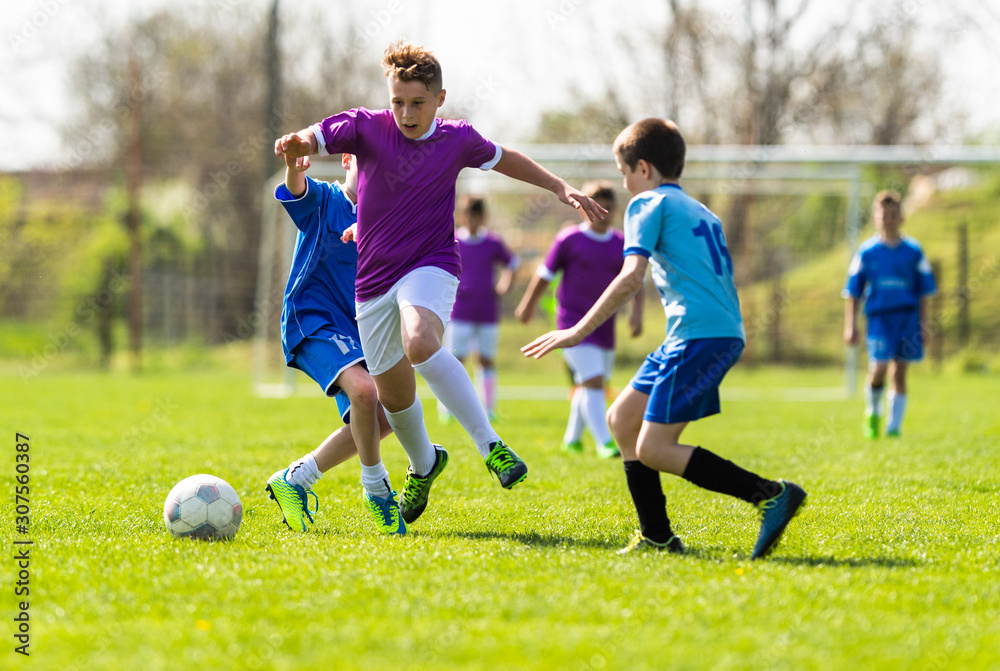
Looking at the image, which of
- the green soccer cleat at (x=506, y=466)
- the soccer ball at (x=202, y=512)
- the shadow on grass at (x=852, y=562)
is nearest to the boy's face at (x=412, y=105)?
the green soccer cleat at (x=506, y=466)

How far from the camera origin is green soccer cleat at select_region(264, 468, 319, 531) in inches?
171

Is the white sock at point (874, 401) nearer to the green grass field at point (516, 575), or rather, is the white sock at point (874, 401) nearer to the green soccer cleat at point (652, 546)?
the green grass field at point (516, 575)

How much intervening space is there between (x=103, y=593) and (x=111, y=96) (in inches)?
932

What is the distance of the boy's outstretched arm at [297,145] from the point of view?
150 inches

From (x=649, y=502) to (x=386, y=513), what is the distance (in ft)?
3.83


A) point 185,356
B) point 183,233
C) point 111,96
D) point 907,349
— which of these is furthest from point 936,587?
point 111,96

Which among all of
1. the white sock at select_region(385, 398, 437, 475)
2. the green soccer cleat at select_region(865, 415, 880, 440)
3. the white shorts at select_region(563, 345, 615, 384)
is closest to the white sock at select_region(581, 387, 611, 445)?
the white shorts at select_region(563, 345, 615, 384)

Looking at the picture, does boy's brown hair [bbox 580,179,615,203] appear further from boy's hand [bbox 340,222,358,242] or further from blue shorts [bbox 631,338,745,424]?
blue shorts [bbox 631,338,745,424]

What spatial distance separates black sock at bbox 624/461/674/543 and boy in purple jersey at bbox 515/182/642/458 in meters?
3.58

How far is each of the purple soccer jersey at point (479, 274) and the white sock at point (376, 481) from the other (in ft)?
19.6

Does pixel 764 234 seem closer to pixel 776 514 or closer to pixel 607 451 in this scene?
pixel 607 451

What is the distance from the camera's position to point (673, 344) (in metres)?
3.69

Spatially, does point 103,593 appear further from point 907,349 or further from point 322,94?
point 322,94

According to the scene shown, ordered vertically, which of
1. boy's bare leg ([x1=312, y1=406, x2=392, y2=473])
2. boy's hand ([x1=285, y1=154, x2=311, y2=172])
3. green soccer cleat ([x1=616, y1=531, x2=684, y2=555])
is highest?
boy's hand ([x1=285, y1=154, x2=311, y2=172])
